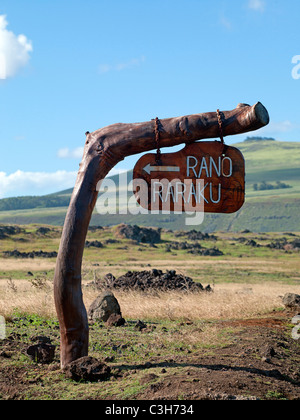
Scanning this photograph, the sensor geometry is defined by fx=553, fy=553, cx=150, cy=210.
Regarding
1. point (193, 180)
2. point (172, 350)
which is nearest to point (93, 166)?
point (193, 180)

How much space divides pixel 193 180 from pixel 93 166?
123 cm

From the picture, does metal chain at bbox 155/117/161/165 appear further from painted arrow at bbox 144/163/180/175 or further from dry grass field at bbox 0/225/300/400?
dry grass field at bbox 0/225/300/400

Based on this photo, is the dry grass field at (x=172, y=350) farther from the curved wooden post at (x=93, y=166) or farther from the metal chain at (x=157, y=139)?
the metal chain at (x=157, y=139)

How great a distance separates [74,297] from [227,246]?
49.0 metres

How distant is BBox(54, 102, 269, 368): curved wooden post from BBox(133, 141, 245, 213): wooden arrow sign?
202mm

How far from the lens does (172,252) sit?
4816 centimetres

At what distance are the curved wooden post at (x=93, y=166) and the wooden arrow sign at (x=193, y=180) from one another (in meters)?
0.20

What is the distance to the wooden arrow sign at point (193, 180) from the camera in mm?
6605

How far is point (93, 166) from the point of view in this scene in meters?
6.74

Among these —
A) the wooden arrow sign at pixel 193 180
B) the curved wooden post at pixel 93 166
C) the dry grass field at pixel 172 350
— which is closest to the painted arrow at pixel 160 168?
the wooden arrow sign at pixel 193 180

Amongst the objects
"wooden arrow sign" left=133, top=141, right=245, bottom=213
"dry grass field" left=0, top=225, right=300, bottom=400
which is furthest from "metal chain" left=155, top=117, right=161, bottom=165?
"dry grass field" left=0, top=225, right=300, bottom=400

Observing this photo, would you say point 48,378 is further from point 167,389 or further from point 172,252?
point 172,252

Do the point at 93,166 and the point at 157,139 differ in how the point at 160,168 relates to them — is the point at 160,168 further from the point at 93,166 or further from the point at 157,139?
the point at 93,166

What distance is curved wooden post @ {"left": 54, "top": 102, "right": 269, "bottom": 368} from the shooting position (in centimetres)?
660
